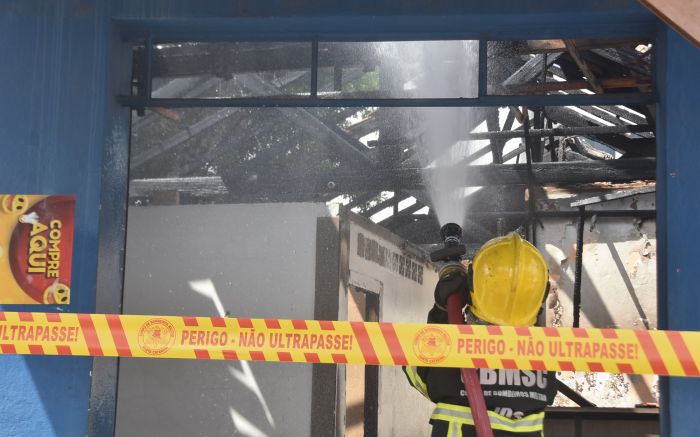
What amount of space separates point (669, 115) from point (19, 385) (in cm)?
370

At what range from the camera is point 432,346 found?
11.8ft

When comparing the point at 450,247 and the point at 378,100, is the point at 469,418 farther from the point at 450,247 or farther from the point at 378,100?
the point at 378,100

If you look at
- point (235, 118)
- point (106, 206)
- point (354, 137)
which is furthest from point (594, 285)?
point (106, 206)

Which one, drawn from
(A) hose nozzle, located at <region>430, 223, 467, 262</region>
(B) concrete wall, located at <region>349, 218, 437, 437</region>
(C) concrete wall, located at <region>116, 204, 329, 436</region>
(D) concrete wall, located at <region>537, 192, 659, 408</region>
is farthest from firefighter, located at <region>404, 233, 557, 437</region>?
(D) concrete wall, located at <region>537, 192, 659, 408</region>

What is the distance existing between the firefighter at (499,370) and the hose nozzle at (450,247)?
6.6 inches

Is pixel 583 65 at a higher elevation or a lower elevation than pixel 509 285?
higher

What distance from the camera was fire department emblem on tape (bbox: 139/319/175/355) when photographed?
374 cm

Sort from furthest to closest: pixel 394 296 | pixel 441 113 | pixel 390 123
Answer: pixel 390 123, pixel 441 113, pixel 394 296

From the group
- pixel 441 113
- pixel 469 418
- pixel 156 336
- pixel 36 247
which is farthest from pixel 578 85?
pixel 156 336

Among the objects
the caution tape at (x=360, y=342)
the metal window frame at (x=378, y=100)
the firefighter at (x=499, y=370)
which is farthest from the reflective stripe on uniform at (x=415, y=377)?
the metal window frame at (x=378, y=100)

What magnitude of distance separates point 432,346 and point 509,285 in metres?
0.53

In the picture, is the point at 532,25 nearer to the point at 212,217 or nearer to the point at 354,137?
the point at 212,217

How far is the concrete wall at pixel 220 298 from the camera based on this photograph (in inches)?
233

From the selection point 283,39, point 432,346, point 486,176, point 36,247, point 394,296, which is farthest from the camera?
point 486,176
